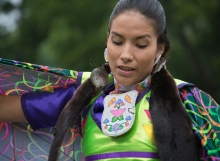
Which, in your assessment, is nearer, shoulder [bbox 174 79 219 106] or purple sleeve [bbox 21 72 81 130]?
shoulder [bbox 174 79 219 106]

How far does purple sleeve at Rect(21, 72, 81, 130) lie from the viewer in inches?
126

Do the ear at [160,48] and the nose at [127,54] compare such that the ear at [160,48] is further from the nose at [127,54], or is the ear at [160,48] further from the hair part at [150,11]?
the nose at [127,54]

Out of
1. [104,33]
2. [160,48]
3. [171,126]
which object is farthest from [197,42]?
[171,126]

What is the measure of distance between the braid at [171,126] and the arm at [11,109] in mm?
788

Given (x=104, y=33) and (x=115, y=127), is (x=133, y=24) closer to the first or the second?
(x=115, y=127)

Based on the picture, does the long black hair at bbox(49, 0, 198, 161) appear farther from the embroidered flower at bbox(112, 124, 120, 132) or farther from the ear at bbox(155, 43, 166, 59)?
the embroidered flower at bbox(112, 124, 120, 132)

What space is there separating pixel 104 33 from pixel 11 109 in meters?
7.67

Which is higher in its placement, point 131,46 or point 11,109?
point 131,46

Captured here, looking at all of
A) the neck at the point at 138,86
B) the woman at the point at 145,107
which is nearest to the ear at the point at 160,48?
the woman at the point at 145,107

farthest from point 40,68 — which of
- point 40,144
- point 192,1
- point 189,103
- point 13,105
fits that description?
point 192,1

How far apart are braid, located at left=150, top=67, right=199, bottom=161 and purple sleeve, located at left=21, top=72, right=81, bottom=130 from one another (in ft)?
1.83

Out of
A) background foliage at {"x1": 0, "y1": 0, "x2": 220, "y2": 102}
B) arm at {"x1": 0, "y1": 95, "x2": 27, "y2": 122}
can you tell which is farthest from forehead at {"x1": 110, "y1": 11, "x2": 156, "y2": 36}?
background foliage at {"x1": 0, "y1": 0, "x2": 220, "y2": 102}

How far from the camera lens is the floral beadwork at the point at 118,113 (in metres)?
2.87

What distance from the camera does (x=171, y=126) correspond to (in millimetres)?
2719
